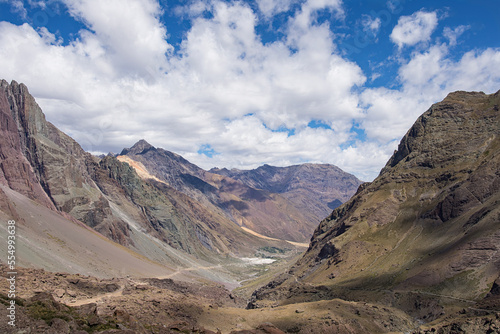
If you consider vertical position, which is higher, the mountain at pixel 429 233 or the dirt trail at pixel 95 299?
the mountain at pixel 429 233

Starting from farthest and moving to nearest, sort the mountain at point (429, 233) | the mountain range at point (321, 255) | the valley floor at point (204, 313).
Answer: the mountain at point (429, 233), the mountain range at point (321, 255), the valley floor at point (204, 313)

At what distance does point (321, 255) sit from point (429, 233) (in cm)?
4395

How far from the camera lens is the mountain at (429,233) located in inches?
2918

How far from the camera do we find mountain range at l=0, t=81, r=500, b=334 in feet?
189

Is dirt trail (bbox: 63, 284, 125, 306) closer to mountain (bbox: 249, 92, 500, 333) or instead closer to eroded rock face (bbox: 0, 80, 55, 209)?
mountain (bbox: 249, 92, 500, 333)

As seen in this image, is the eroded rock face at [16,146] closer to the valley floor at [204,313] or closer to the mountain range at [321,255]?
the mountain range at [321,255]

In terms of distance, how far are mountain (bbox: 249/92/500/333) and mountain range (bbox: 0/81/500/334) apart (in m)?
0.44

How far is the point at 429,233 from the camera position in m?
107

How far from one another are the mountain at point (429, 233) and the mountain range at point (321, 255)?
442 mm

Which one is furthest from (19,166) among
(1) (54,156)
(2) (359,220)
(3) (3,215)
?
(2) (359,220)

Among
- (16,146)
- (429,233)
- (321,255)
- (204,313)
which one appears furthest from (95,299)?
(16,146)

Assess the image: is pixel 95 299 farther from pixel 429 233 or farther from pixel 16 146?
pixel 16 146

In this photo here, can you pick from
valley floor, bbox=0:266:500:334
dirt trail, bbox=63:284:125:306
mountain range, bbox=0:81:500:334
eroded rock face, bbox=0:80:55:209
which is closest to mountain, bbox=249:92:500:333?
mountain range, bbox=0:81:500:334

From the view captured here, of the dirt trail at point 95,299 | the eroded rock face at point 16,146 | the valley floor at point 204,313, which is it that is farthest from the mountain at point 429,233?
the eroded rock face at point 16,146
